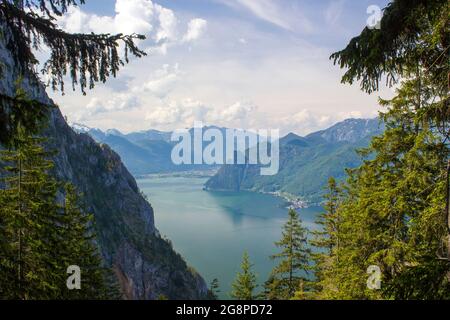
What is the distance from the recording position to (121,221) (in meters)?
158

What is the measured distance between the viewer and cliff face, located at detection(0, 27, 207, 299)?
420 feet

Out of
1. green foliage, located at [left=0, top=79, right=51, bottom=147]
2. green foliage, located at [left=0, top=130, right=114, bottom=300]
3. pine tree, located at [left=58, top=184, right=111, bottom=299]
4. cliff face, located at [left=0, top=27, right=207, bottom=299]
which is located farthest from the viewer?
cliff face, located at [left=0, top=27, right=207, bottom=299]

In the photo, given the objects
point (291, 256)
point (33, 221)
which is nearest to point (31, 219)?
point (33, 221)

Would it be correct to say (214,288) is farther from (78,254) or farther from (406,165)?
(406,165)

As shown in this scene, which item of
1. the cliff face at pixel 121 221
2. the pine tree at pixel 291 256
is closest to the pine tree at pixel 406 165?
the pine tree at pixel 291 256

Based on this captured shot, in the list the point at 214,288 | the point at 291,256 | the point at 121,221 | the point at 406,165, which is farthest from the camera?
the point at 121,221

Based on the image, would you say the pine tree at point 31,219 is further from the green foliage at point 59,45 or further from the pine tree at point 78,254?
the green foliage at point 59,45

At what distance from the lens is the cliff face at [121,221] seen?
12800 centimetres

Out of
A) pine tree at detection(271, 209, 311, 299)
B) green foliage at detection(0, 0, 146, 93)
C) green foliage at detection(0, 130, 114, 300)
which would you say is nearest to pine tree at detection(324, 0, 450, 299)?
green foliage at detection(0, 0, 146, 93)

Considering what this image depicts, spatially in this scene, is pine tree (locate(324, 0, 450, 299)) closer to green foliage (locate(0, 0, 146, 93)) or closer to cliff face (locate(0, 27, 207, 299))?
green foliage (locate(0, 0, 146, 93))

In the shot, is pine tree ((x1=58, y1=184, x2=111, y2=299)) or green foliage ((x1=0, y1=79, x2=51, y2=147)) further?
pine tree ((x1=58, y1=184, x2=111, y2=299))
